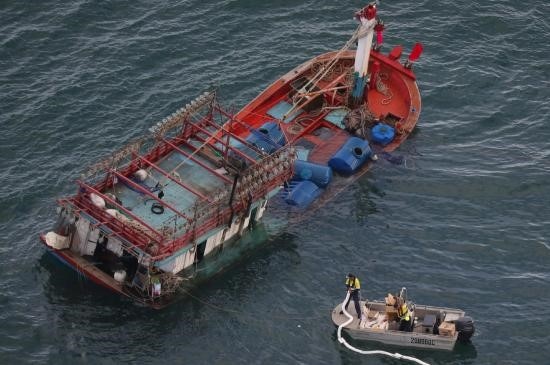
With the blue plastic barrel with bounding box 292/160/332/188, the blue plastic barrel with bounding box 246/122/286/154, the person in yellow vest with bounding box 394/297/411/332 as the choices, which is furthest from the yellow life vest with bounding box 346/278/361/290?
the blue plastic barrel with bounding box 246/122/286/154

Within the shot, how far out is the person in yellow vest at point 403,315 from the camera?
167 feet

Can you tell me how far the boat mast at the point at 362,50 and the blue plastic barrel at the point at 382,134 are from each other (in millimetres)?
3305

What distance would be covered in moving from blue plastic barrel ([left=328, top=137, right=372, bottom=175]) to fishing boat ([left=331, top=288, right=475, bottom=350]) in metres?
12.1

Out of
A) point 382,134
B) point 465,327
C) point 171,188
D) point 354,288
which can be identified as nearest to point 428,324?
point 465,327

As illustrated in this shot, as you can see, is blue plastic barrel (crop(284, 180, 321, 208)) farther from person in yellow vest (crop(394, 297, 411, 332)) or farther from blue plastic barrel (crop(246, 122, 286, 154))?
person in yellow vest (crop(394, 297, 411, 332))

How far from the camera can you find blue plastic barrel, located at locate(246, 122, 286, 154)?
62125mm

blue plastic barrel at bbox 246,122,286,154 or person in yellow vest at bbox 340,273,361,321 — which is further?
blue plastic barrel at bbox 246,122,286,154

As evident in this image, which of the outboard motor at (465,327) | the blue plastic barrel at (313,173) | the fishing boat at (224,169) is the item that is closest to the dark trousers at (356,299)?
the outboard motor at (465,327)

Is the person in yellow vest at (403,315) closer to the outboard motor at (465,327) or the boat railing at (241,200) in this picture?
the outboard motor at (465,327)

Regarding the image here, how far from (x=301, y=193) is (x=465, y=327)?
14516mm

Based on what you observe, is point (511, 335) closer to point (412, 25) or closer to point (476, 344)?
point (476, 344)

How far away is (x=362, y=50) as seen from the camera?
65.6 m

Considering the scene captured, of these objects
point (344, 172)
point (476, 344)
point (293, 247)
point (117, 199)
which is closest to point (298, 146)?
point (344, 172)

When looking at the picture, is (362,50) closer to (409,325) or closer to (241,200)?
(241,200)
